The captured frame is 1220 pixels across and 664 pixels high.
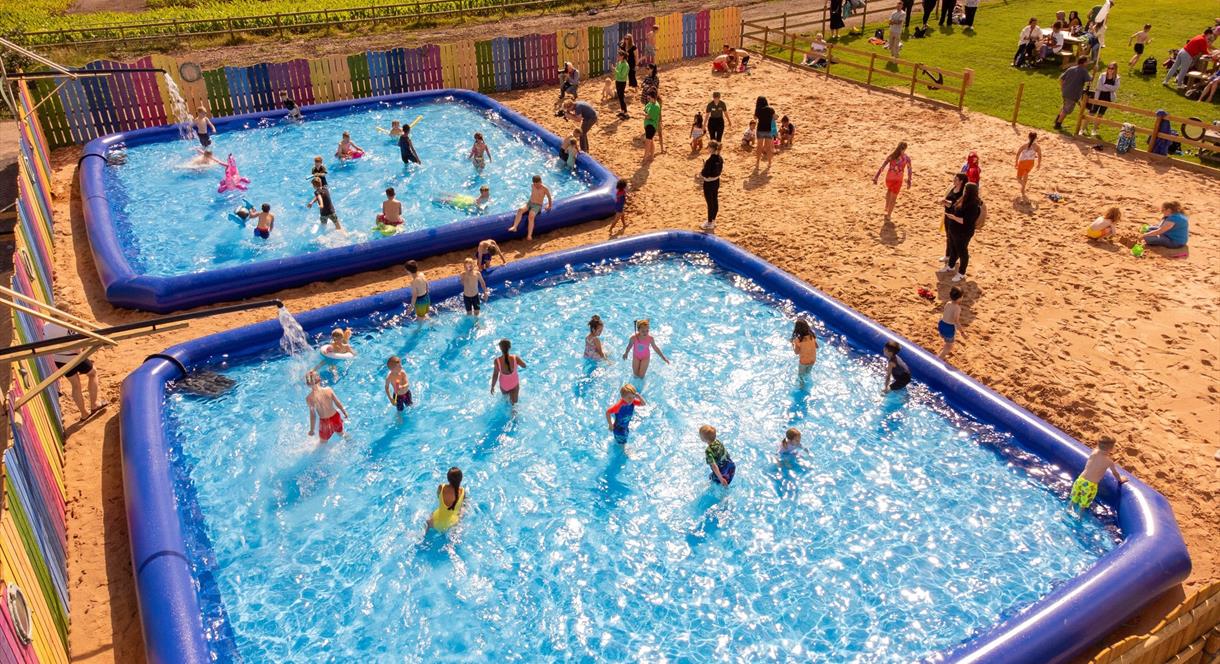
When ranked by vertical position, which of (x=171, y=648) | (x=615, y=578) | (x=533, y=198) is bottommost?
(x=615, y=578)

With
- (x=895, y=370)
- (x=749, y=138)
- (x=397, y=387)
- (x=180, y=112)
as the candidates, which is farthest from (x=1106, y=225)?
(x=180, y=112)

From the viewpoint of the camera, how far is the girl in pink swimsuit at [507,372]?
10.2 m

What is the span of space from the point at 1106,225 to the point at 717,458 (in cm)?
920

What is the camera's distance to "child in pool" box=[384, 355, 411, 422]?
9.93 m

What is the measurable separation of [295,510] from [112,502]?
201 cm

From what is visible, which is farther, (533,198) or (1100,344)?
(533,198)

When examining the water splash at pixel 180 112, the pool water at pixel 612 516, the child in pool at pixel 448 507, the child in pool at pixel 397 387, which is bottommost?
the pool water at pixel 612 516

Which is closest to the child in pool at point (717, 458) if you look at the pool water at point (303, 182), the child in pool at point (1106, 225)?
the pool water at point (303, 182)

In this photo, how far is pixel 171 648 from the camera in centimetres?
687

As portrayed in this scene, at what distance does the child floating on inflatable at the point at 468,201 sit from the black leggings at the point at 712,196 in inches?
167

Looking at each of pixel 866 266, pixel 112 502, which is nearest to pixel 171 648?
pixel 112 502

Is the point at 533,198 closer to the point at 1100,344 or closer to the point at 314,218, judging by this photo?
the point at 314,218

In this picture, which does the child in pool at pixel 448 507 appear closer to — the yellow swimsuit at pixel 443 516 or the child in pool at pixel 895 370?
the yellow swimsuit at pixel 443 516

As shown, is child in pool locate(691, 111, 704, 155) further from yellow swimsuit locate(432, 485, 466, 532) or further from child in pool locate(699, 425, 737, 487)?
yellow swimsuit locate(432, 485, 466, 532)
